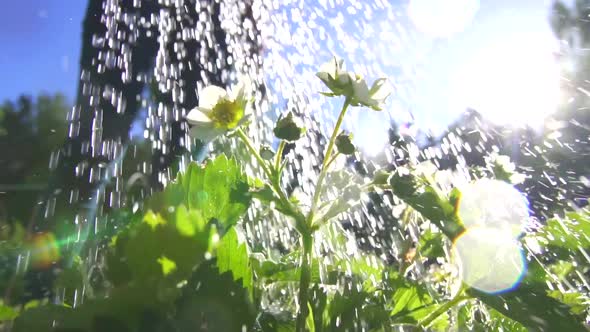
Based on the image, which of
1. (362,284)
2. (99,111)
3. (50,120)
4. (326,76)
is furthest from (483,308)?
(50,120)

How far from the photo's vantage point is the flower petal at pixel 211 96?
0.72 metres

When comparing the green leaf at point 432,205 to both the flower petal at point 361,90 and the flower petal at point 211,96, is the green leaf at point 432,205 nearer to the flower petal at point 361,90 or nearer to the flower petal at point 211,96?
the flower petal at point 361,90

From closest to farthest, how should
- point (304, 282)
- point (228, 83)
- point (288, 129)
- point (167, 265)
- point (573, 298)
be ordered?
1. point (167, 265)
2. point (304, 282)
3. point (573, 298)
4. point (288, 129)
5. point (228, 83)

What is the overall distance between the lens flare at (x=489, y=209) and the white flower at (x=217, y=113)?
1.02 ft

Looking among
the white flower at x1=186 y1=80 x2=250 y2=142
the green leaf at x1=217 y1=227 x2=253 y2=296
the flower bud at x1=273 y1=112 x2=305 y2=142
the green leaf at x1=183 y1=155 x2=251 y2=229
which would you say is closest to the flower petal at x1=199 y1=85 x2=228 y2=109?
the white flower at x1=186 y1=80 x2=250 y2=142

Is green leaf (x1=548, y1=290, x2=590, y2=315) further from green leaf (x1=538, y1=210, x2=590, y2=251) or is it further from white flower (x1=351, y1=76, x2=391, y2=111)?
white flower (x1=351, y1=76, x2=391, y2=111)

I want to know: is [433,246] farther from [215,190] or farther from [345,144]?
[215,190]

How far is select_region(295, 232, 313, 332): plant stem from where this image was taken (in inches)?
15.1

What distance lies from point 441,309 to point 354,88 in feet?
1.00

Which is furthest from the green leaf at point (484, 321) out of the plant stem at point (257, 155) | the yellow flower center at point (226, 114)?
the yellow flower center at point (226, 114)

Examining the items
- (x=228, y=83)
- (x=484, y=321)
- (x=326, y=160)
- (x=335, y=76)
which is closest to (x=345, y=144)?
(x=326, y=160)

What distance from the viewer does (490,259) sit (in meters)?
0.42

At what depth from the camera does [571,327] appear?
0.38 metres

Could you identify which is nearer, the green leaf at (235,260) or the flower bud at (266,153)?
the green leaf at (235,260)
